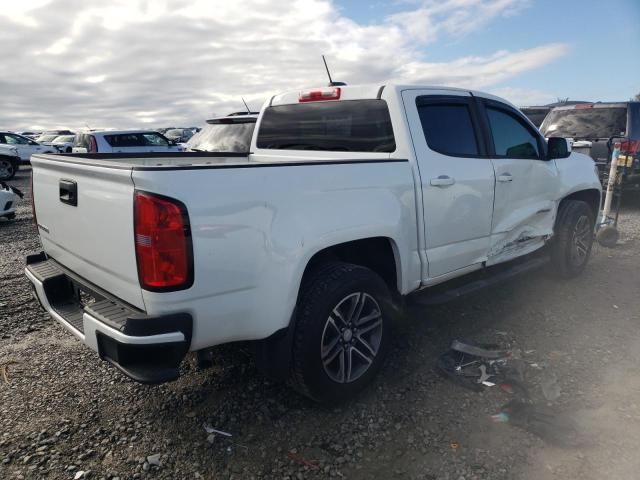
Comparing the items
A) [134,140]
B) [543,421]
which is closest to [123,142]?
[134,140]

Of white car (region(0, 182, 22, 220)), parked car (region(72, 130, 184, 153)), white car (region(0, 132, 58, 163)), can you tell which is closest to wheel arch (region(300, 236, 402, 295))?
white car (region(0, 182, 22, 220))

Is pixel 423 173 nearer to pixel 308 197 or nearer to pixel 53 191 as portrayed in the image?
pixel 308 197

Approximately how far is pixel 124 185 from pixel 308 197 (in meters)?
0.90

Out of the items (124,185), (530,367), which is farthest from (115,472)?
(530,367)

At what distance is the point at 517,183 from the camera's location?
4.19 meters

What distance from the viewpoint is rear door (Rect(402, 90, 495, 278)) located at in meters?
3.38

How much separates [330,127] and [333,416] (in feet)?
7.00

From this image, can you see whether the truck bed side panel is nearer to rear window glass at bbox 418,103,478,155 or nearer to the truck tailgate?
the truck tailgate

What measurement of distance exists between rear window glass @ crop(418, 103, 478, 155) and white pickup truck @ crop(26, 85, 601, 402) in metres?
0.01

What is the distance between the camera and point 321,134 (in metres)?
3.91

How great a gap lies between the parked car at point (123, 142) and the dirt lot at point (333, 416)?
1098 centimetres

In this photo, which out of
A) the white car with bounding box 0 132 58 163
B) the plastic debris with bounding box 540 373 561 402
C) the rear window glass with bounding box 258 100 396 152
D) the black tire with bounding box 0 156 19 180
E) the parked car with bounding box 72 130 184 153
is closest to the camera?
the plastic debris with bounding box 540 373 561 402

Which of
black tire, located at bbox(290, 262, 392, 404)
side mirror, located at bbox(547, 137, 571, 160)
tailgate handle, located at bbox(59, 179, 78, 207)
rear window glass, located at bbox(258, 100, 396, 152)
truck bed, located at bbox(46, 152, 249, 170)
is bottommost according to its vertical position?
black tire, located at bbox(290, 262, 392, 404)

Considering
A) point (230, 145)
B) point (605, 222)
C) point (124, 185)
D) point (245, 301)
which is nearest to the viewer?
point (124, 185)
